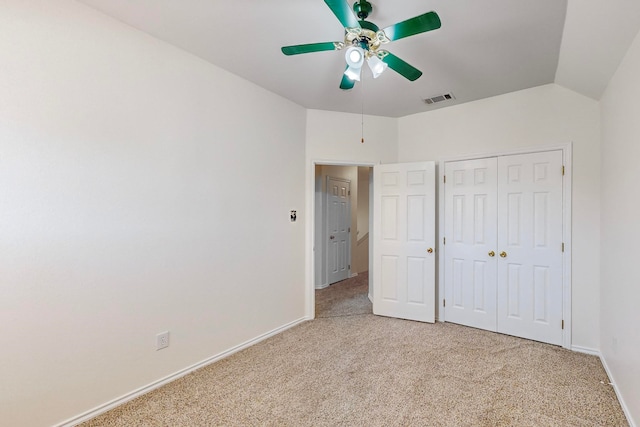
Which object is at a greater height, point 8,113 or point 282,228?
point 8,113

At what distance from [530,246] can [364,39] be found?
273 centimetres

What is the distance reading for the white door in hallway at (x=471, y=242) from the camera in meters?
3.45

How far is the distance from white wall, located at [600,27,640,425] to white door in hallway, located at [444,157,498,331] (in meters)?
0.93

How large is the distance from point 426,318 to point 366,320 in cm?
72

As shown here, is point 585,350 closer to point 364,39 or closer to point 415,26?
point 415,26

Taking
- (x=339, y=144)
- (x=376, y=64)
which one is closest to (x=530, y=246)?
(x=339, y=144)

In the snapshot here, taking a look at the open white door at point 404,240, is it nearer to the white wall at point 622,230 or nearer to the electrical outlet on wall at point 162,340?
the white wall at point 622,230

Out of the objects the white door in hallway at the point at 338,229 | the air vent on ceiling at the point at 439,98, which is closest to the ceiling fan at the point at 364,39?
the air vent on ceiling at the point at 439,98

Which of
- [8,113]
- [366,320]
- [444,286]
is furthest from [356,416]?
[8,113]

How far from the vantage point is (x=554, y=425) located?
192cm

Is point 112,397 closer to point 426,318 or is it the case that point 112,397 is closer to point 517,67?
point 426,318

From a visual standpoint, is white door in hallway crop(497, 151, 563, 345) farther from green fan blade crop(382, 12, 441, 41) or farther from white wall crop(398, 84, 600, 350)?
green fan blade crop(382, 12, 441, 41)

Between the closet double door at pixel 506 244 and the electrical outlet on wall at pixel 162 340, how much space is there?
3.05 meters

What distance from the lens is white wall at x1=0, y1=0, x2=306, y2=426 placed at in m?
1.72
